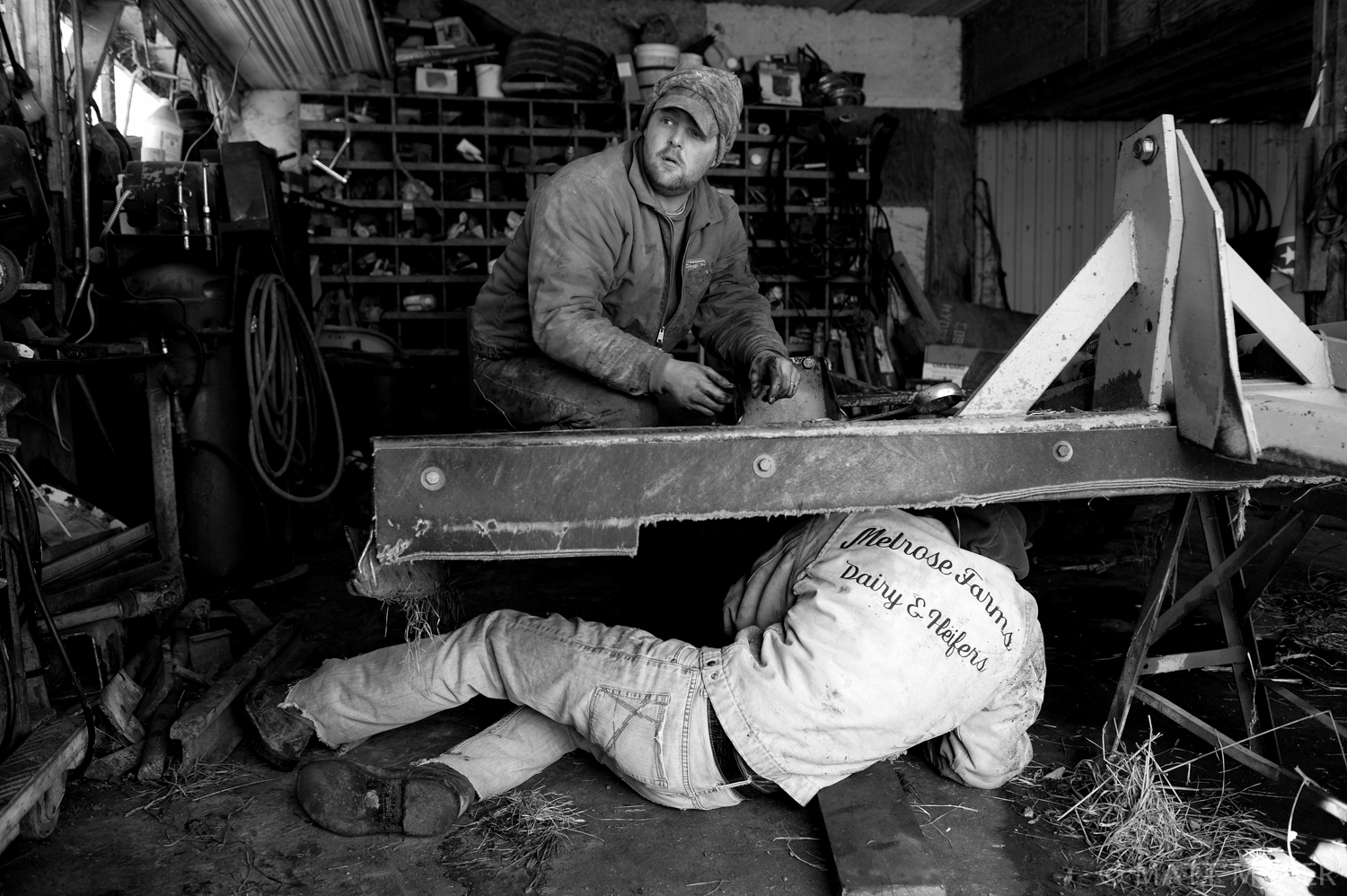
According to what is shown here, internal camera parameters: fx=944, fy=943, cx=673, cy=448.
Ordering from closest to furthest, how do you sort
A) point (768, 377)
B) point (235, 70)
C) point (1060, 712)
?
point (768, 377)
point (1060, 712)
point (235, 70)

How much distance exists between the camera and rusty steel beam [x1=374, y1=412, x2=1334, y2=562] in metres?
1.77

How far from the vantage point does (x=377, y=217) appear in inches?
282

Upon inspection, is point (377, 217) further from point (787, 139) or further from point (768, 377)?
point (768, 377)

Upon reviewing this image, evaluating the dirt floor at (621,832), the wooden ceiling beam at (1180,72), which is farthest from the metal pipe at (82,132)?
the wooden ceiling beam at (1180,72)

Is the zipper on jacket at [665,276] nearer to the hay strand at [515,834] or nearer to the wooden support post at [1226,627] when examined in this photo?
the hay strand at [515,834]

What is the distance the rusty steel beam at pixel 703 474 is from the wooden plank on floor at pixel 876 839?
0.70 meters

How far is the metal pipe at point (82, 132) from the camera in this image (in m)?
3.77

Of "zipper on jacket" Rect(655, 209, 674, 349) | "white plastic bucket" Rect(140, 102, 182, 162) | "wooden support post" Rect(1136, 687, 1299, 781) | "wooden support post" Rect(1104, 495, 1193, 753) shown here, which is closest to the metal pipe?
"white plastic bucket" Rect(140, 102, 182, 162)

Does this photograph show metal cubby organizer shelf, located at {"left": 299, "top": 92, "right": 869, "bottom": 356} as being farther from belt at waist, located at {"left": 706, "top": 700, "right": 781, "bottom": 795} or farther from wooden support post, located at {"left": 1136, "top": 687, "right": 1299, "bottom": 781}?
belt at waist, located at {"left": 706, "top": 700, "right": 781, "bottom": 795}

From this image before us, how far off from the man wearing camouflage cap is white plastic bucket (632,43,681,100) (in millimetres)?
4405

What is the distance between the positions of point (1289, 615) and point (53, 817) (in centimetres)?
402

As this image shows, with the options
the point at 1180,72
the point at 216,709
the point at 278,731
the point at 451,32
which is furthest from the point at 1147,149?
the point at 451,32

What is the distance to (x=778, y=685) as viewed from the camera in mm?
1958

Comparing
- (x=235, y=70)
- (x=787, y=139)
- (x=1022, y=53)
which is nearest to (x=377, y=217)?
(x=235, y=70)
